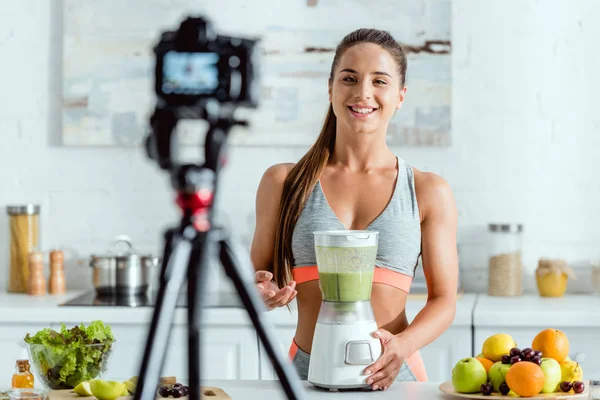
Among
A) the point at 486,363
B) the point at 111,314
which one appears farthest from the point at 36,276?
the point at 486,363

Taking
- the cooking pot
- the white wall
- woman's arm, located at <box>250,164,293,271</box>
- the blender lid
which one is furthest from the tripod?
the white wall

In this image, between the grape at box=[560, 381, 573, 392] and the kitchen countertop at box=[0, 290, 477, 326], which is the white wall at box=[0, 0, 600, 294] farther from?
the grape at box=[560, 381, 573, 392]

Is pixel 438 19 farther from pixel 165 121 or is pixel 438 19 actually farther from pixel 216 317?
pixel 165 121

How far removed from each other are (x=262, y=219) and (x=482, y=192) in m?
1.48

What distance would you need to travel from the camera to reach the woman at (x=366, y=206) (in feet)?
5.94

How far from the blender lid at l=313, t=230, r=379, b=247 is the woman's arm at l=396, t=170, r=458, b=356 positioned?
31 centimetres

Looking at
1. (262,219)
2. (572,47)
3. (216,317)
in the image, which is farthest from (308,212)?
(572,47)

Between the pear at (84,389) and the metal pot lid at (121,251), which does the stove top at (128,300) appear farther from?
the pear at (84,389)

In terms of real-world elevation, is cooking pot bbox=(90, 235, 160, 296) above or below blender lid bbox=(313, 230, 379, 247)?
below

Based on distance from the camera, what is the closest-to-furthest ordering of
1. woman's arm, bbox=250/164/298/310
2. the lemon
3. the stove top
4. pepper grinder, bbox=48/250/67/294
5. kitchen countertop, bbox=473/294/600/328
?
1. the lemon
2. woman's arm, bbox=250/164/298/310
3. kitchen countertop, bbox=473/294/600/328
4. the stove top
5. pepper grinder, bbox=48/250/67/294

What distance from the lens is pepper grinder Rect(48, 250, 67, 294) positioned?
3121mm

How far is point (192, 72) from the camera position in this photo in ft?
2.65

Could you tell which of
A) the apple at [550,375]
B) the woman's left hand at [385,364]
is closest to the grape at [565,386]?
the apple at [550,375]

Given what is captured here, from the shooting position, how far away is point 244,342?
9.00 feet
